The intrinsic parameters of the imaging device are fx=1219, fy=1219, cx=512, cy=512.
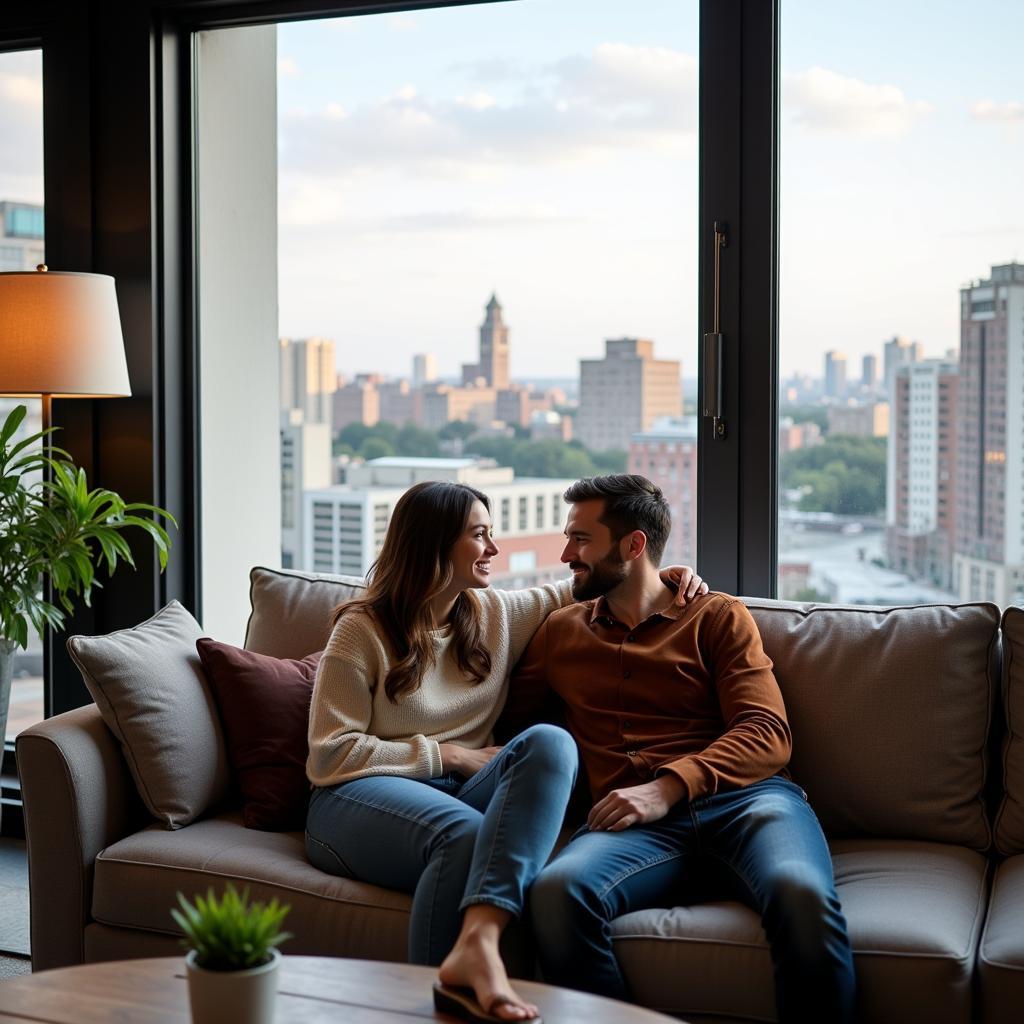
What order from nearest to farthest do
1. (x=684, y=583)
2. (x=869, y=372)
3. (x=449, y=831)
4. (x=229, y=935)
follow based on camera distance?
(x=229, y=935), (x=449, y=831), (x=684, y=583), (x=869, y=372)

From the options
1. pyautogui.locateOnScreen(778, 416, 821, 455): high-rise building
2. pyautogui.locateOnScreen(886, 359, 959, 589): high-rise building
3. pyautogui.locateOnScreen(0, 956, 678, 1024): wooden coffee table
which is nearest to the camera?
pyautogui.locateOnScreen(0, 956, 678, 1024): wooden coffee table

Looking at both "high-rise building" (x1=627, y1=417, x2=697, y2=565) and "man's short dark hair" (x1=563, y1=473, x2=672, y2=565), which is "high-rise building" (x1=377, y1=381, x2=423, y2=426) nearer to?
"high-rise building" (x1=627, y1=417, x2=697, y2=565)

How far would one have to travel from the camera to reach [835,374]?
9.77ft

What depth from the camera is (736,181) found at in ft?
9.74

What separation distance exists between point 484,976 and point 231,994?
0.38 metres

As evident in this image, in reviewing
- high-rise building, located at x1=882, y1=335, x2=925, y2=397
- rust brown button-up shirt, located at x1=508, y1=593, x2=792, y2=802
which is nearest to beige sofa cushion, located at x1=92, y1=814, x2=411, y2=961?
rust brown button-up shirt, located at x1=508, y1=593, x2=792, y2=802

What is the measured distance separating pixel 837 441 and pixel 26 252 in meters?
2.46

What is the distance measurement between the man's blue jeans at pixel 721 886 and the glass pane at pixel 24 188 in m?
2.19

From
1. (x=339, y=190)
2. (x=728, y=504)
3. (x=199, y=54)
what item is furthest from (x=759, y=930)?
(x=199, y=54)

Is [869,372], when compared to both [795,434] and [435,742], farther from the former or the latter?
[435,742]

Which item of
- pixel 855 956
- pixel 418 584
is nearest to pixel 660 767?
pixel 855 956

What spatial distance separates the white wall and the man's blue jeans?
5.67 feet

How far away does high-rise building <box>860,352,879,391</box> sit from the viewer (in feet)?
9.71

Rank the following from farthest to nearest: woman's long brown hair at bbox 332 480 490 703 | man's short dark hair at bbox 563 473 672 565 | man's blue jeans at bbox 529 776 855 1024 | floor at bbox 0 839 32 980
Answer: floor at bbox 0 839 32 980 → man's short dark hair at bbox 563 473 672 565 → woman's long brown hair at bbox 332 480 490 703 → man's blue jeans at bbox 529 776 855 1024
